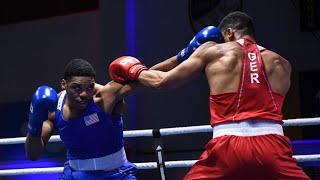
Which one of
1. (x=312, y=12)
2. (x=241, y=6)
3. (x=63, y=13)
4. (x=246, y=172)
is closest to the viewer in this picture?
(x=246, y=172)

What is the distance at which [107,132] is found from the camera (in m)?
3.16

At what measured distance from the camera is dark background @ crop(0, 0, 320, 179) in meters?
7.91

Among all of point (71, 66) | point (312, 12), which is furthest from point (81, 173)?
point (312, 12)

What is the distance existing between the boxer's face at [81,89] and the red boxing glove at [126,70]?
141 mm

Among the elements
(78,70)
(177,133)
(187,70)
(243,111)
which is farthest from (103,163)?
(243,111)

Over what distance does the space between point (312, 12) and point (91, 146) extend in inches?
209

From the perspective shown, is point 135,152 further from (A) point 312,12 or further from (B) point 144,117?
(A) point 312,12

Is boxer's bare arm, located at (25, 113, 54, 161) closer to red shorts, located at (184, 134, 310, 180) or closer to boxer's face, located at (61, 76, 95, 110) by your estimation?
boxer's face, located at (61, 76, 95, 110)

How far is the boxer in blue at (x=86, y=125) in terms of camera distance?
312 cm

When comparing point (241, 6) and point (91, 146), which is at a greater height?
point (241, 6)

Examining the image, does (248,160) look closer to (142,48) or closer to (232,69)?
(232,69)

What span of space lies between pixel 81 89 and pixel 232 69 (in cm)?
94

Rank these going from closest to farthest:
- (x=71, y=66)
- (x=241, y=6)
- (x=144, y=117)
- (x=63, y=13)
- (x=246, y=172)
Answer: (x=246, y=172) → (x=71, y=66) → (x=241, y=6) → (x=144, y=117) → (x=63, y=13)

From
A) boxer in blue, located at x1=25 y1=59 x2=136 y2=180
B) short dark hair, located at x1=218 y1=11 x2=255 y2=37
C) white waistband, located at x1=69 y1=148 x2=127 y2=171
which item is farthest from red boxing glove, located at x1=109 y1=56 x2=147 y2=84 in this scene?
short dark hair, located at x1=218 y1=11 x2=255 y2=37
